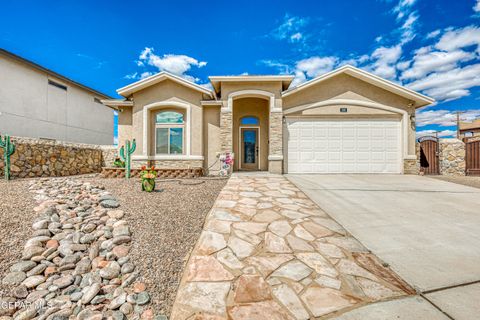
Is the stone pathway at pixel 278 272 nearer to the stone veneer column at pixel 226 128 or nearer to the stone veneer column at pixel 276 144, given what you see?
the stone veneer column at pixel 276 144

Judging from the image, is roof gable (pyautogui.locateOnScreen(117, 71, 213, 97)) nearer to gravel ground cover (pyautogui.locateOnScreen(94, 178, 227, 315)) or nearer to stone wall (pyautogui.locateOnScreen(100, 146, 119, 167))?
stone wall (pyautogui.locateOnScreen(100, 146, 119, 167))

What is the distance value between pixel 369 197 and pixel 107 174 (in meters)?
9.48

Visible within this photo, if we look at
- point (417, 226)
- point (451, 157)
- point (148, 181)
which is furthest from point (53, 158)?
point (451, 157)

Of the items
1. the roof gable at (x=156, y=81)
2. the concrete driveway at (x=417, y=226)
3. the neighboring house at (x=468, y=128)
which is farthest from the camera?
the neighboring house at (x=468, y=128)

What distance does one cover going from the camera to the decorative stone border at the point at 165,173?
8758 millimetres

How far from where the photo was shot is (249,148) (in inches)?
451

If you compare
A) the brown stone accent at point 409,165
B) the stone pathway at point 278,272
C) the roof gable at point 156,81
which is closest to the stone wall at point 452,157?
the brown stone accent at point 409,165

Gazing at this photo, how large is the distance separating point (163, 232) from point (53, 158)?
31.5ft

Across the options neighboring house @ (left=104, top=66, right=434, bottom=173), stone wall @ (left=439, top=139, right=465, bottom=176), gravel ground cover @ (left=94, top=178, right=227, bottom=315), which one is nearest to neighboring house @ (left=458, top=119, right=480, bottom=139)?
stone wall @ (left=439, top=139, right=465, bottom=176)

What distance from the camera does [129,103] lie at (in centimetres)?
976

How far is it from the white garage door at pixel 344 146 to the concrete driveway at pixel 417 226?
9.74ft

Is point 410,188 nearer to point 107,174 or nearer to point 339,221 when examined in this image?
point 339,221

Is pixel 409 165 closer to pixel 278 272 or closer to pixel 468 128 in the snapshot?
pixel 278 272

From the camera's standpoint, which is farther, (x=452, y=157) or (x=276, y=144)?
(x=452, y=157)
